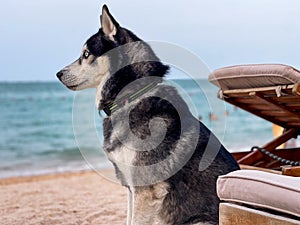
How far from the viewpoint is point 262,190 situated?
163cm

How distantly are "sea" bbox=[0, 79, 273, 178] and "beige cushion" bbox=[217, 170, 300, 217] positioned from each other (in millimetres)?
811

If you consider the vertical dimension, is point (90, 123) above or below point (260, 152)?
above

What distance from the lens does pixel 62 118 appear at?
14.1 metres

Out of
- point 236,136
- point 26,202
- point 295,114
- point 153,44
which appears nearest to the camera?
point 153,44

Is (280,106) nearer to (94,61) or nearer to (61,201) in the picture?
(94,61)

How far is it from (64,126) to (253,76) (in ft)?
35.3

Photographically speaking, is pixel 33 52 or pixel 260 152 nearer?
pixel 260 152

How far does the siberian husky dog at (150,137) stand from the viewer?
229cm

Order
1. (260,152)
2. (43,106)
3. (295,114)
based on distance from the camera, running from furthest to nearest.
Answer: (43,106), (260,152), (295,114)

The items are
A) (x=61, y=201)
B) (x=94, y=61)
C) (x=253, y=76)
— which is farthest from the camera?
(x=61, y=201)

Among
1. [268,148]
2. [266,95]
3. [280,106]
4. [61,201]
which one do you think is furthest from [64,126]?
[266,95]

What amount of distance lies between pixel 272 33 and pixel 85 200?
8262 mm

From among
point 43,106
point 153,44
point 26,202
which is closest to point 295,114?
point 153,44

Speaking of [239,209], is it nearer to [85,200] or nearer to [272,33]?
[85,200]
